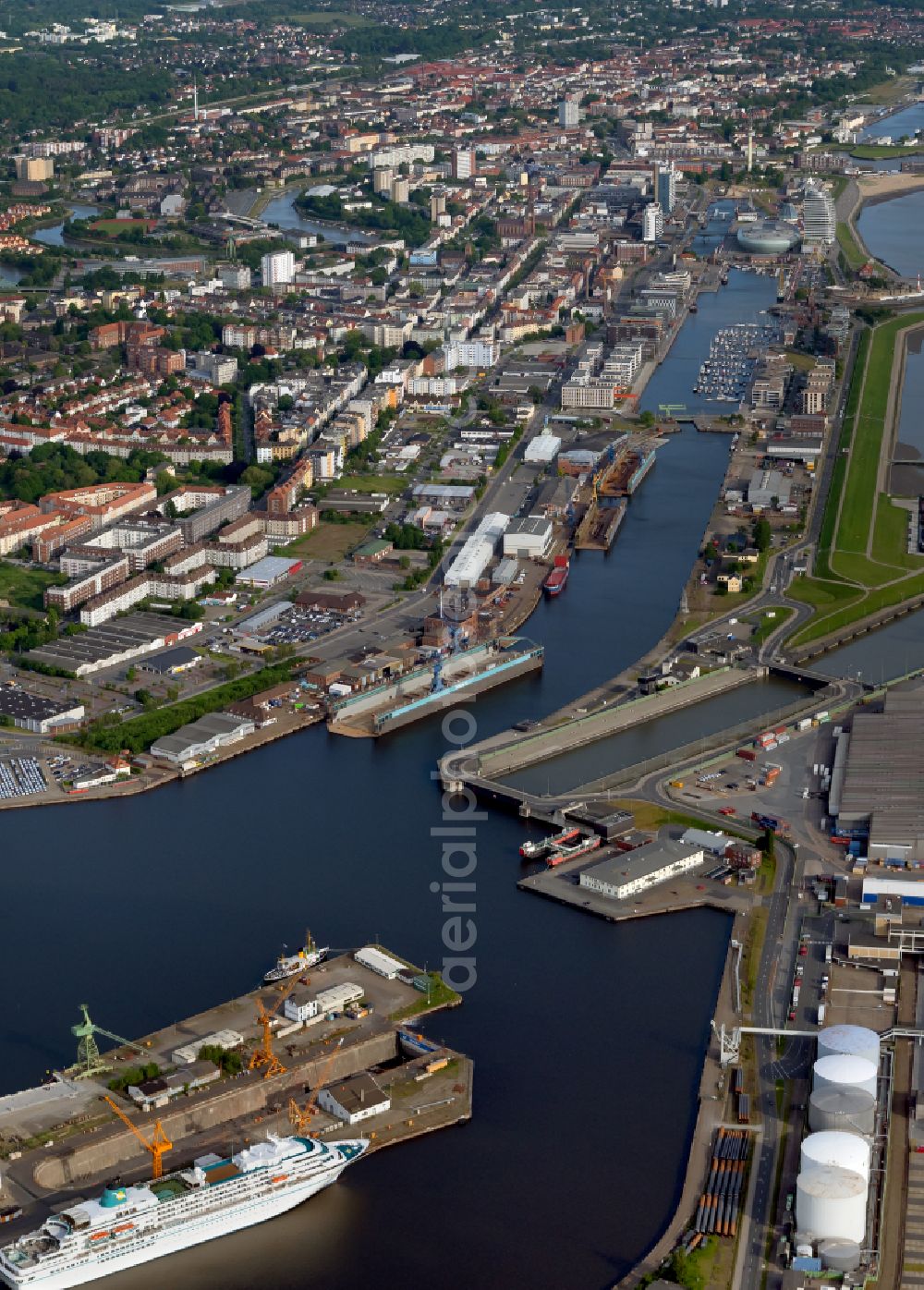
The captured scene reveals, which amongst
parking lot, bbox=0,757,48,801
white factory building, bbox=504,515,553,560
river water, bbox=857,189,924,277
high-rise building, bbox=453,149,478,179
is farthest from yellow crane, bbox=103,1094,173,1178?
high-rise building, bbox=453,149,478,179

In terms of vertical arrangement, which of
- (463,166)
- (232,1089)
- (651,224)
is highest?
(463,166)

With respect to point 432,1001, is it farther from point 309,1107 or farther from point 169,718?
point 169,718

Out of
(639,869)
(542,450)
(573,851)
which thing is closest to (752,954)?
(639,869)

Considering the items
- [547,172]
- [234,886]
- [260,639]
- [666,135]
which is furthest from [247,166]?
[234,886]

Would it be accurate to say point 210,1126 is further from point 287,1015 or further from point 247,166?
point 247,166

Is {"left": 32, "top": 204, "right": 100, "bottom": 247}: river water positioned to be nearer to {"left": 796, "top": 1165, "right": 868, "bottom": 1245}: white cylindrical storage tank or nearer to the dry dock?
the dry dock
